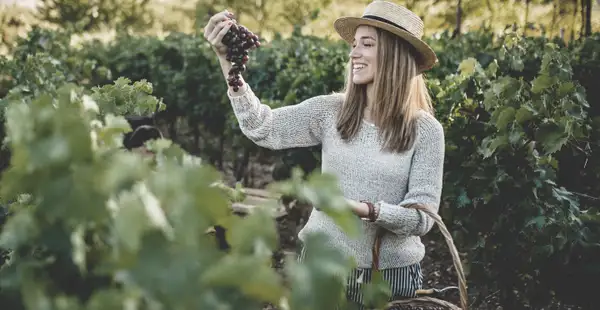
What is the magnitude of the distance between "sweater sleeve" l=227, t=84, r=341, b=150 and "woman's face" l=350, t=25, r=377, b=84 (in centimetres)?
16

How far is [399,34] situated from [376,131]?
1.21 ft

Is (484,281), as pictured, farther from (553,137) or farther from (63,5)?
(63,5)

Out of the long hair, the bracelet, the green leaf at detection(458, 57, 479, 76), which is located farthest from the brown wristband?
the green leaf at detection(458, 57, 479, 76)

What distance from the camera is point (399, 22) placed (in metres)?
2.77

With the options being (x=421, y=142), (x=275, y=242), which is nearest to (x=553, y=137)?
(x=421, y=142)

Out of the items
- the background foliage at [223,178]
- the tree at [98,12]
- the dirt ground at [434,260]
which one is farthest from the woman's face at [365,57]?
the tree at [98,12]

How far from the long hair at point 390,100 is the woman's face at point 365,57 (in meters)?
0.02

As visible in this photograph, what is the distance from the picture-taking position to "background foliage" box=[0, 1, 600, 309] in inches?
32.4

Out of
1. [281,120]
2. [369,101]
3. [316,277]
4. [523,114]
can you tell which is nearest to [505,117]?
[523,114]

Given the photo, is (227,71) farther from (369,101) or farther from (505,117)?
(505,117)

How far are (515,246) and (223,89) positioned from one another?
4.69 meters

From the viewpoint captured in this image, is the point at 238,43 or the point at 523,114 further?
the point at 523,114

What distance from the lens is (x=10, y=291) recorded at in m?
0.97

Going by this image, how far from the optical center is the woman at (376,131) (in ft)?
8.84
